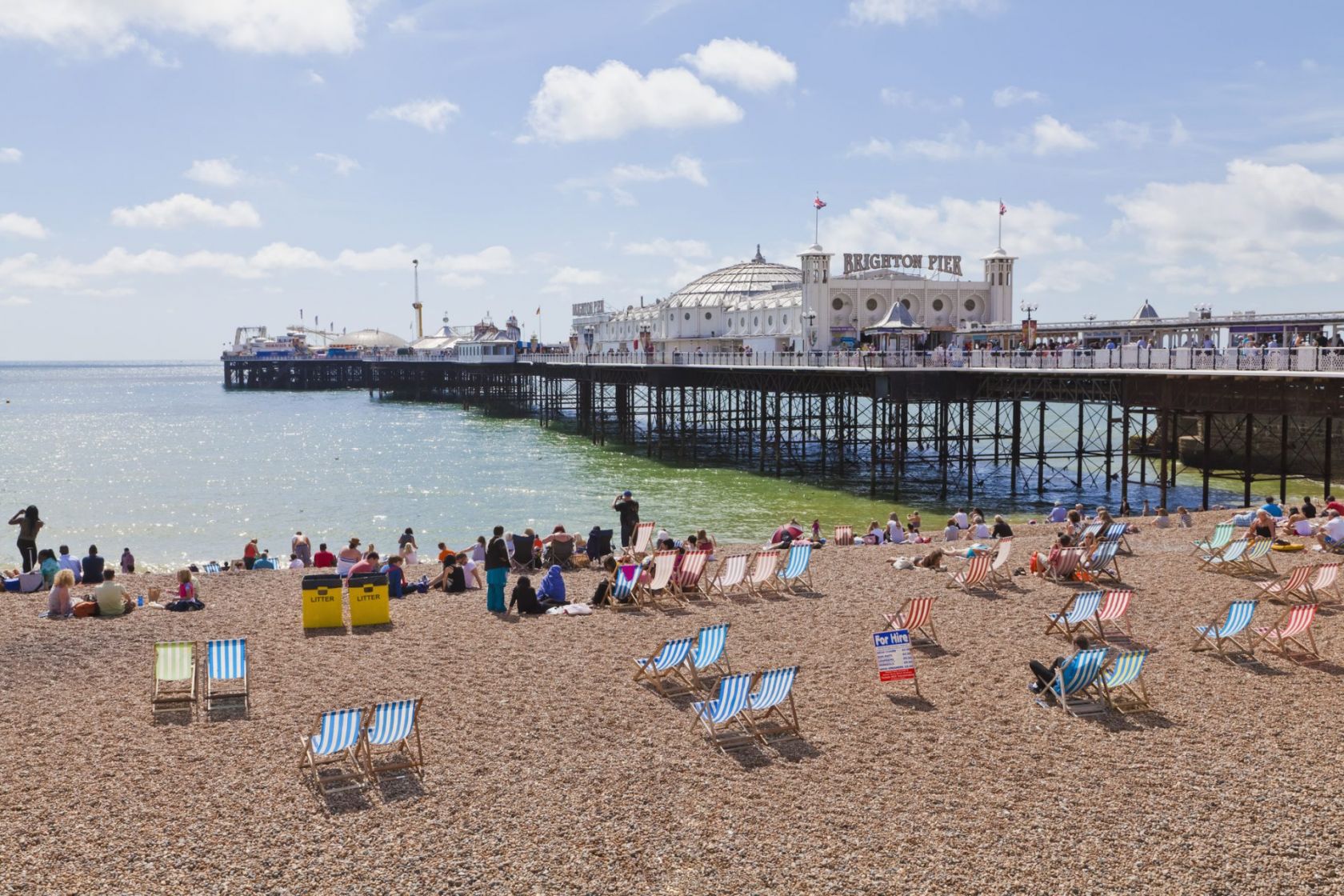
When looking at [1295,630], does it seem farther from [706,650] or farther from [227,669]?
[227,669]

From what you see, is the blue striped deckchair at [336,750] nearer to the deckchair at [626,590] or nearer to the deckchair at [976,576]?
the deckchair at [626,590]

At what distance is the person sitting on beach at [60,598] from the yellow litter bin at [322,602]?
2801 mm

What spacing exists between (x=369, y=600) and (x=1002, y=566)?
288 inches

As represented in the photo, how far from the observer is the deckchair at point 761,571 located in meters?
13.5

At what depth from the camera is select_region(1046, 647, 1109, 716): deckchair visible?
9.23m

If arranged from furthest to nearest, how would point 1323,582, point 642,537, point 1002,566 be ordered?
1. point 642,537
2. point 1002,566
3. point 1323,582

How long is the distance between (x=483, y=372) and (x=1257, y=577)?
73.8 meters

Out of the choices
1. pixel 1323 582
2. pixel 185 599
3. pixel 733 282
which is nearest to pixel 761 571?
pixel 1323 582

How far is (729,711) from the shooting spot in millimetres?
8648

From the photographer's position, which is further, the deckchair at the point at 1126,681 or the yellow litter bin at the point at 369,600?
the yellow litter bin at the point at 369,600

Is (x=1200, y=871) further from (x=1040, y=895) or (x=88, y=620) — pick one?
(x=88, y=620)

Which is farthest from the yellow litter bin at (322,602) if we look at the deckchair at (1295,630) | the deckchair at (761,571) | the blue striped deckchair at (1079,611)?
the deckchair at (1295,630)

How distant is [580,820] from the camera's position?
23.9 ft

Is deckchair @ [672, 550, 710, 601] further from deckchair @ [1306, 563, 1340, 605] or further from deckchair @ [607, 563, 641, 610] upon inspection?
deckchair @ [1306, 563, 1340, 605]
